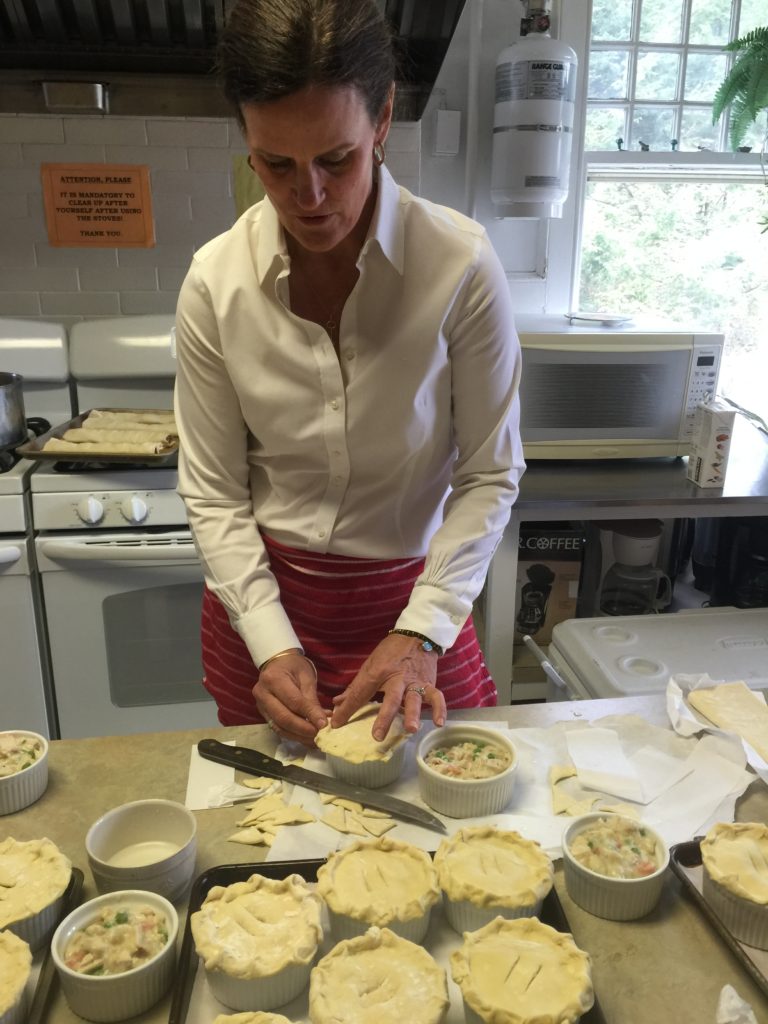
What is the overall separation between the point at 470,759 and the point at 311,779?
0.19 metres

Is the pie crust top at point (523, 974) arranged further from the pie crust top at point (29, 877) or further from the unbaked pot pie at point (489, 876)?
the pie crust top at point (29, 877)

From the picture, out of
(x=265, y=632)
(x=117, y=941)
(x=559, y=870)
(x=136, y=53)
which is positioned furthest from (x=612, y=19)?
(x=117, y=941)

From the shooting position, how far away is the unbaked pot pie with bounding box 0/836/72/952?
30.9 inches

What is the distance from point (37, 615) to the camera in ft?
7.18

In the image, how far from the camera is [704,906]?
32.6 inches

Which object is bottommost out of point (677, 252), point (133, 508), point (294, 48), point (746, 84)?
point (133, 508)

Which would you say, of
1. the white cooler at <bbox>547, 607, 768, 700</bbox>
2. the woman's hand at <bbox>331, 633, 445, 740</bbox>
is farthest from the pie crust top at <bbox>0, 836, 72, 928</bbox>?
the white cooler at <bbox>547, 607, 768, 700</bbox>

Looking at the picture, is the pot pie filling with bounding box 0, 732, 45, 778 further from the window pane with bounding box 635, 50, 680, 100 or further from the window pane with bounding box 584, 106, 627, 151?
the window pane with bounding box 635, 50, 680, 100

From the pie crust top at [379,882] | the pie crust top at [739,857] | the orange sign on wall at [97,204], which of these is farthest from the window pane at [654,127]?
the pie crust top at [379,882]

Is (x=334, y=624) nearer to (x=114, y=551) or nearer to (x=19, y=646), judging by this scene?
(x=114, y=551)

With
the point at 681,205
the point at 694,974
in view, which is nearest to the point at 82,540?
the point at 694,974

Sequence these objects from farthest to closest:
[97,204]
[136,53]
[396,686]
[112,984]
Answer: [97,204]
[136,53]
[396,686]
[112,984]

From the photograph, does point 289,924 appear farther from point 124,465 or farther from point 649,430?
point 649,430

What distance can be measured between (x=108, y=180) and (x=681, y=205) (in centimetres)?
181
